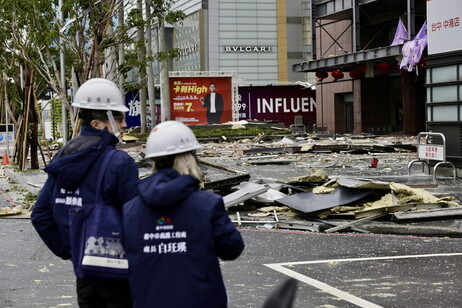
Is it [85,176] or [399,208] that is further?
[399,208]

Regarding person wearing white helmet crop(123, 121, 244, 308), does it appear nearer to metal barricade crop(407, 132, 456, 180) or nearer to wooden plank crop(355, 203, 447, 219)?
wooden plank crop(355, 203, 447, 219)

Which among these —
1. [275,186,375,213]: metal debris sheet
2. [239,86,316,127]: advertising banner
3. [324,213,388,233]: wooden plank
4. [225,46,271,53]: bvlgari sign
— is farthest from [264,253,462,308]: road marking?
[225,46,271,53]: bvlgari sign

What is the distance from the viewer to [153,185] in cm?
366

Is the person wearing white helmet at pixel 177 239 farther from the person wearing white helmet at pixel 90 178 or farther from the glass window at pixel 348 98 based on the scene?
the glass window at pixel 348 98

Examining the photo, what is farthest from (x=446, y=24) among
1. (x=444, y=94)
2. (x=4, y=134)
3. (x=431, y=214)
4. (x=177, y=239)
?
(x=4, y=134)

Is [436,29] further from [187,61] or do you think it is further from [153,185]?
[187,61]

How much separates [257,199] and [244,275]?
6147 millimetres

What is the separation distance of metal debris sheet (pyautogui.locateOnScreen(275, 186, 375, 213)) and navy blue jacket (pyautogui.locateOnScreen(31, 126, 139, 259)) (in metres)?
9.08

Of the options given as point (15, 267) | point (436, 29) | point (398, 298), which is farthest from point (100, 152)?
point (436, 29)

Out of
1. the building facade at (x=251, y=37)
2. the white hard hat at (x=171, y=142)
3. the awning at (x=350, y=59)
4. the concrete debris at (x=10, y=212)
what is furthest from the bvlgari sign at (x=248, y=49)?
the white hard hat at (x=171, y=142)

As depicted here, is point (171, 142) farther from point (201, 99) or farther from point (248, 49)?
point (248, 49)

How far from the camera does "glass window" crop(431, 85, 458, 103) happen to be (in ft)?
67.1

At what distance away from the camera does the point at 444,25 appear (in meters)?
20.3

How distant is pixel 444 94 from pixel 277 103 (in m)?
63.3
